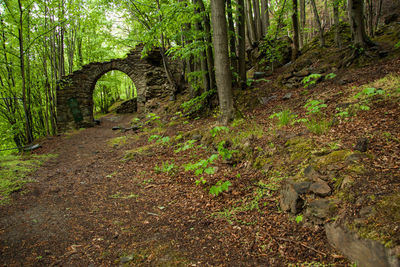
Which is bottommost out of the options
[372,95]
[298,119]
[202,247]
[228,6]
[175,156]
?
[202,247]

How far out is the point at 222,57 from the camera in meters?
5.17

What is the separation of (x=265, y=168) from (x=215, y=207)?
3.33ft

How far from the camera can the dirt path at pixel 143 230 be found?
78.4 inches

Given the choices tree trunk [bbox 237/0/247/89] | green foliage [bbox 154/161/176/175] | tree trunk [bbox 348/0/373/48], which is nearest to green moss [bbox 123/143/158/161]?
green foliage [bbox 154/161/176/175]

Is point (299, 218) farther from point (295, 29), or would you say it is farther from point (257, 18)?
point (257, 18)

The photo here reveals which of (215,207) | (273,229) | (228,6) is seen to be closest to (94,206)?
(215,207)

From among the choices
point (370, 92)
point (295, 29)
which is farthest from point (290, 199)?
point (295, 29)

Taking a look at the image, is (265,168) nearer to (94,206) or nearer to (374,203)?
(374,203)

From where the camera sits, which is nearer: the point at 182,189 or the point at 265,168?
the point at 265,168

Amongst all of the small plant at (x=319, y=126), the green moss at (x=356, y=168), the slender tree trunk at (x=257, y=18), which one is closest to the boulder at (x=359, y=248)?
the green moss at (x=356, y=168)

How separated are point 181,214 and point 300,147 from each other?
2097mm

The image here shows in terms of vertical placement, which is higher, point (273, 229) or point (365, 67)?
point (365, 67)

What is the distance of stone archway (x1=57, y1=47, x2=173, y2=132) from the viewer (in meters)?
12.8

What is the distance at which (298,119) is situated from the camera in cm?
432
